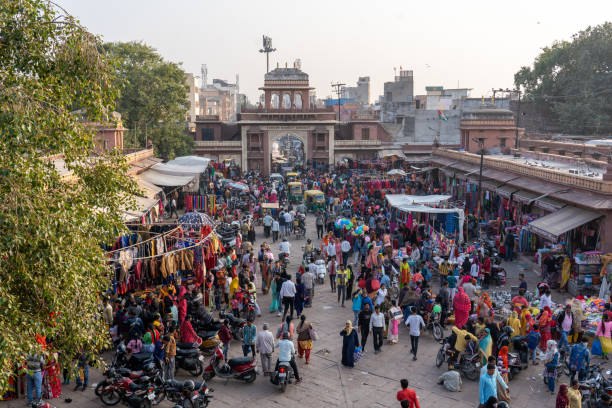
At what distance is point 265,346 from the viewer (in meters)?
10.0

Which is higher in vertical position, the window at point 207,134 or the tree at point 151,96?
the tree at point 151,96

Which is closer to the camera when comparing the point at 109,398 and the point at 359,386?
the point at 109,398

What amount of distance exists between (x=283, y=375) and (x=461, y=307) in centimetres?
416

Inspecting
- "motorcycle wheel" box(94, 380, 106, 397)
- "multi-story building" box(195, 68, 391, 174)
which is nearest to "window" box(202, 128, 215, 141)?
"multi-story building" box(195, 68, 391, 174)

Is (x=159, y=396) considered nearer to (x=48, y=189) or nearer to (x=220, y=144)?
(x=48, y=189)

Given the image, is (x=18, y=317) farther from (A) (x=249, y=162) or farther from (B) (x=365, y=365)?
(A) (x=249, y=162)

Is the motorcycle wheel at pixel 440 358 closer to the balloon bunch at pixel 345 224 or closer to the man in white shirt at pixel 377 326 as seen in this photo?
the man in white shirt at pixel 377 326

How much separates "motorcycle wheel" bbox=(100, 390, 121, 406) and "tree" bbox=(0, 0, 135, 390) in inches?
89.6

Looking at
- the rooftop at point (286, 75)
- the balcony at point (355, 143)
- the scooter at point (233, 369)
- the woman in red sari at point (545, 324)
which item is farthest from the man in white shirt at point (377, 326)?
the rooftop at point (286, 75)

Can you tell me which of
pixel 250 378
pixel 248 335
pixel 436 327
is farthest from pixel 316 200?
pixel 250 378

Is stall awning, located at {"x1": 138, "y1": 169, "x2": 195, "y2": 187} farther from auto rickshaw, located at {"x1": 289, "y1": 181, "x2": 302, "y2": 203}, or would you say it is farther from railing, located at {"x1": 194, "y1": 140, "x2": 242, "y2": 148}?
railing, located at {"x1": 194, "y1": 140, "x2": 242, "y2": 148}

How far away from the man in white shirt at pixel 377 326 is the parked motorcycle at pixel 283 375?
2.23 meters

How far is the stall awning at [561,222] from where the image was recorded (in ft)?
48.9

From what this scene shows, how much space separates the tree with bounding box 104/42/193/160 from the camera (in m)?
34.2
